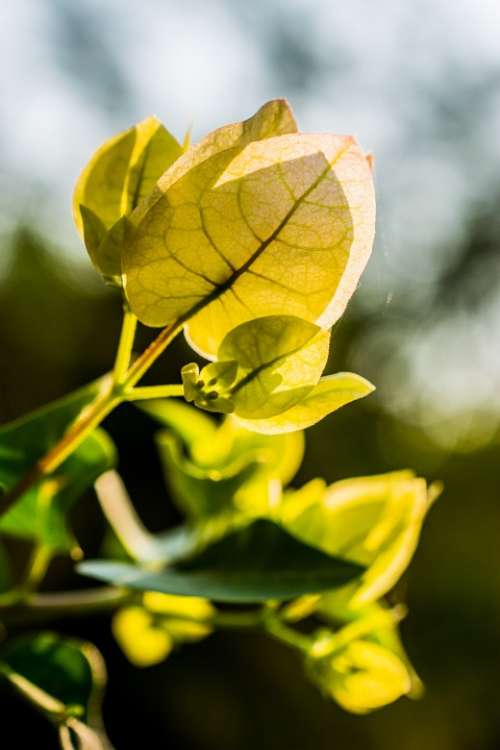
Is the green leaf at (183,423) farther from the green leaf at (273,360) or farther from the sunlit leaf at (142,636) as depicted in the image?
the green leaf at (273,360)

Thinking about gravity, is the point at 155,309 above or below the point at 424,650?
above

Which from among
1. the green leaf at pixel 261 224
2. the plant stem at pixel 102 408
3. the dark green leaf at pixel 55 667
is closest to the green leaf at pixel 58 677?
the dark green leaf at pixel 55 667

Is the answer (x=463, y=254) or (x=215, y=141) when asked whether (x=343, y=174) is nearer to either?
(x=215, y=141)

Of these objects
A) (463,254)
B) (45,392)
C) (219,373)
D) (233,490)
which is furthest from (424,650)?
(219,373)

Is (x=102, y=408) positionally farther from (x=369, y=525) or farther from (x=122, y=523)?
(x=122, y=523)

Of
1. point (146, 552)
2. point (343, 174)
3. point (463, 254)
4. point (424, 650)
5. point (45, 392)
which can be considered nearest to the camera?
point (343, 174)

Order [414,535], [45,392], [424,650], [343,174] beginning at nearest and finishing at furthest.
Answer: [343,174], [414,535], [424,650], [45,392]

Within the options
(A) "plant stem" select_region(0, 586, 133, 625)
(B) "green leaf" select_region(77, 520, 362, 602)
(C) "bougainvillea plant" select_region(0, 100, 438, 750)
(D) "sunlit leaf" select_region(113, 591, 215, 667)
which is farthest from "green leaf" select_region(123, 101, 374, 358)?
(D) "sunlit leaf" select_region(113, 591, 215, 667)
